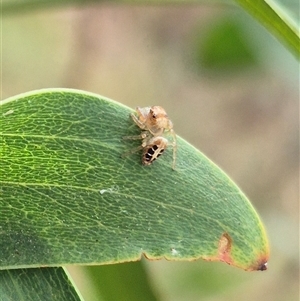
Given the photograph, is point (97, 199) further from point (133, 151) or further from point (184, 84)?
point (184, 84)

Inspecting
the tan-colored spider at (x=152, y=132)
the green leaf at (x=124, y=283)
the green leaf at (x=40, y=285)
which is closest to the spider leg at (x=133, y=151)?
the tan-colored spider at (x=152, y=132)

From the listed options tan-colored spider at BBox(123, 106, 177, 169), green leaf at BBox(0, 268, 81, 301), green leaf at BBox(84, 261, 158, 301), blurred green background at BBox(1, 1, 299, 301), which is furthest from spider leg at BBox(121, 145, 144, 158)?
blurred green background at BBox(1, 1, 299, 301)

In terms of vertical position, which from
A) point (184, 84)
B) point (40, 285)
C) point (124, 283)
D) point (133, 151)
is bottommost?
point (124, 283)

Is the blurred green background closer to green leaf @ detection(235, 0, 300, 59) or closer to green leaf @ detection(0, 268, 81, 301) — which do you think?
green leaf @ detection(235, 0, 300, 59)

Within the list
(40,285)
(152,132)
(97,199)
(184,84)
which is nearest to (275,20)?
(152,132)

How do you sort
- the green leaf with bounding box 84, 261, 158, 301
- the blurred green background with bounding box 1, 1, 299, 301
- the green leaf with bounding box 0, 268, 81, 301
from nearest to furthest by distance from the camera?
the green leaf with bounding box 0, 268, 81, 301 → the green leaf with bounding box 84, 261, 158, 301 → the blurred green background with bounding box 1, 1, 299, 301

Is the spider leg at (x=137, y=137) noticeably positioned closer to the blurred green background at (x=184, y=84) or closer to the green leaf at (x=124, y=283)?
the green leaf at (x=124, y=283)

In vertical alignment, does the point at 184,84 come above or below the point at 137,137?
above
